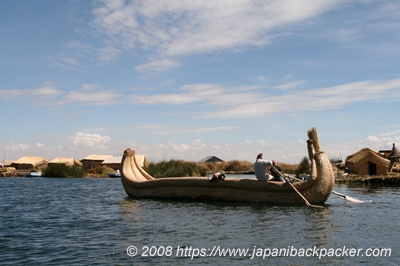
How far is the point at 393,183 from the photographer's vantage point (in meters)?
29.1

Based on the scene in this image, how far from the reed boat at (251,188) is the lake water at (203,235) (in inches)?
26.1

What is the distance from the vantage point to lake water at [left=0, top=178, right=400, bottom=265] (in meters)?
7.93

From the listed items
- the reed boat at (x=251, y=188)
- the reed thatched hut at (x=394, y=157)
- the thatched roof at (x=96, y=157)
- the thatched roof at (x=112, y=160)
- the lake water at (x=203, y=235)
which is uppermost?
the thatched roof at (x=96, y=157)

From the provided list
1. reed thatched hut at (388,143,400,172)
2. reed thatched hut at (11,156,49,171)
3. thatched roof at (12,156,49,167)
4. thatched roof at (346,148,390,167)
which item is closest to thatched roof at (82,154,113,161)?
reed thatched hut at (11,156,49,171)

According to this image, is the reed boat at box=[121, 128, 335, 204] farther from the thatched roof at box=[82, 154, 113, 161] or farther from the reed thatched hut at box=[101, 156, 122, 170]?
the thatched roof at box=[82, 154, 113, 161]

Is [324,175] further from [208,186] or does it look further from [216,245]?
[216,245]

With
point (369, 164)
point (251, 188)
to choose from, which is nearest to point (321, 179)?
point (251, 188)

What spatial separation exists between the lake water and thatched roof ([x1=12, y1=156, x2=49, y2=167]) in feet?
194

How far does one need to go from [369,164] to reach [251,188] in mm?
23581

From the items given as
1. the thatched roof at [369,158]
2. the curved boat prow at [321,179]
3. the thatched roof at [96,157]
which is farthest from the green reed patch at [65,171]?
the curved boat prow at [321,179]

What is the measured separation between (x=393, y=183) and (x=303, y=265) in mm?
24853

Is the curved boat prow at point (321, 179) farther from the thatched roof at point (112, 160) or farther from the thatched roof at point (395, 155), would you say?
the thatched roof at point (112, 160)

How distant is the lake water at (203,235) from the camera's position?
793 centimetres

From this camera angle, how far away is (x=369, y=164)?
35.5m
